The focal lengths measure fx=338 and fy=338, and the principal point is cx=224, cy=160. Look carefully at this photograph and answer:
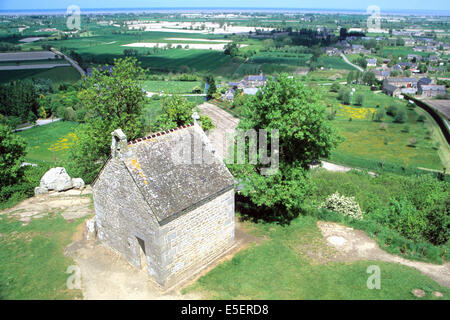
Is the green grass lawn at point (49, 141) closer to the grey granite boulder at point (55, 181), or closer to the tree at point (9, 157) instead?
the tree at point (9, 157)

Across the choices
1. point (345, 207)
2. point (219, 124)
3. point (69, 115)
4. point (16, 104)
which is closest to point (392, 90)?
point (219, 124)

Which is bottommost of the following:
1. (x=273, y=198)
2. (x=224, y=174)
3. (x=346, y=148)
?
(x=346, y=148)

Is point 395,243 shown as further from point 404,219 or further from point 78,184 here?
point 78,184

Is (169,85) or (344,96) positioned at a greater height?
(169,85)

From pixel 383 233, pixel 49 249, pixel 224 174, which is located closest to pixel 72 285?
pixel 49 249

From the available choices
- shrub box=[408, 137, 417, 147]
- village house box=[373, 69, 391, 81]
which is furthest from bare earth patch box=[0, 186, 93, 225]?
village house box=[373, 69, 391, 81]

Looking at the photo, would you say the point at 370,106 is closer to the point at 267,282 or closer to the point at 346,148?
the point at 346,148
